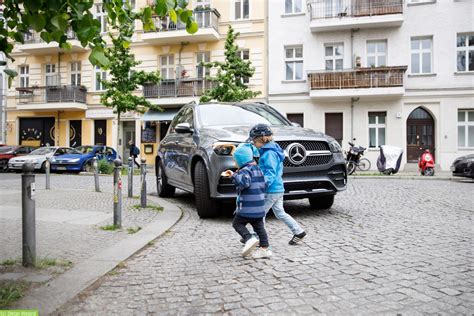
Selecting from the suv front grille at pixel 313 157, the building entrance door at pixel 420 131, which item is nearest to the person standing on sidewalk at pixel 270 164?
the suv front grille at pixel 313 157

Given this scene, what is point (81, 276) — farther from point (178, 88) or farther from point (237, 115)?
point (178, 88)

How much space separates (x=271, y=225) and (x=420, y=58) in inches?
801

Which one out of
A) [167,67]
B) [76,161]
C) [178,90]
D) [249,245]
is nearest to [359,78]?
[178,90]

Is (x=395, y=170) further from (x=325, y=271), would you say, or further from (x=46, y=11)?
(x=46, y=11)

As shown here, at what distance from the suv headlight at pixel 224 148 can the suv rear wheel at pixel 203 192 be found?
435 millimetres

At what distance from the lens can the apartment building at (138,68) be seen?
25.3m

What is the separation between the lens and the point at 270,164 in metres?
4.59

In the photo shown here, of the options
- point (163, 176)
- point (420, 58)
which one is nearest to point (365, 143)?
point (420, 58)

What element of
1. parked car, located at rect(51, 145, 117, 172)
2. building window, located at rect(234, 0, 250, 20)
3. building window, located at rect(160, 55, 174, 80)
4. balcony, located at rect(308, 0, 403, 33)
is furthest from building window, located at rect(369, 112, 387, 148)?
parked car, located at rect(51, 145, 117, 172)

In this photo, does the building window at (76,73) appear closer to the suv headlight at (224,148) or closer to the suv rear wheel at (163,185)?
the suv rear wheel at (163,185)

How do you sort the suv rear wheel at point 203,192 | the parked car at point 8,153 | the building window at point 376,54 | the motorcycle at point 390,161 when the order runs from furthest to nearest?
the parked car at point 8,153, the building window at point 376,54, the motorcycle at point 390,161, the suv rear wheel at point 203,192

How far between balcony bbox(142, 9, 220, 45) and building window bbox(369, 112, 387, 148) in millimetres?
10553

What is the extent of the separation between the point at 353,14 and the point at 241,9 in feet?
22.7

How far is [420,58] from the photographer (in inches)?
900
